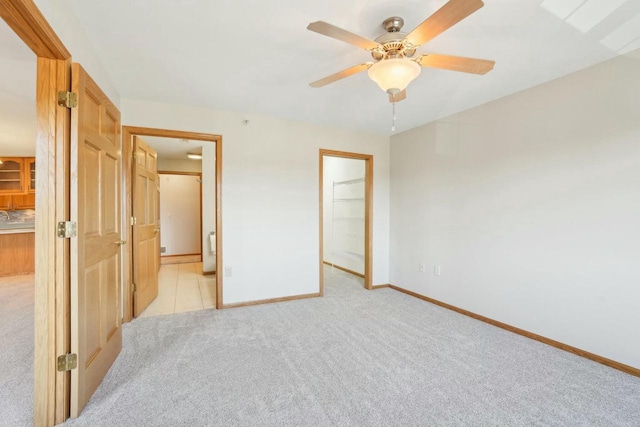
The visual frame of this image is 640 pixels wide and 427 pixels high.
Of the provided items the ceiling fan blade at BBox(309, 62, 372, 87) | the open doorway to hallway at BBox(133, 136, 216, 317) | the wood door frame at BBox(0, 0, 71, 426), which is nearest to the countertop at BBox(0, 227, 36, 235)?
the open doorway to hallway at BBox(133, 136, 216, 317)

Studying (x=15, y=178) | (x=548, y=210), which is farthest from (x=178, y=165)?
(x=548, y=210)

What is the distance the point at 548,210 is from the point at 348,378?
7.38 feet

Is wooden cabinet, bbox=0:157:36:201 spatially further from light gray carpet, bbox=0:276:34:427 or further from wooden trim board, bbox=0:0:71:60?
wooden trim board, bbox=0:0:71:60

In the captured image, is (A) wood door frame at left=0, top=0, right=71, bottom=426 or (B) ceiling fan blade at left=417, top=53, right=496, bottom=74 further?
(B) ceiling fan blade at left=417, top=53, right=496, bottom=74

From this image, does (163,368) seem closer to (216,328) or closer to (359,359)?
(216,328)

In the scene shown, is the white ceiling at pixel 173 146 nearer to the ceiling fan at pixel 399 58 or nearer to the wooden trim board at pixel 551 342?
the ceiling fan at pixel 399 58

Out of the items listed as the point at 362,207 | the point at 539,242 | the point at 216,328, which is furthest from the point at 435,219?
the point at 216,328

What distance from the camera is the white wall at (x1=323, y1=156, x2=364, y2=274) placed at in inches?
197

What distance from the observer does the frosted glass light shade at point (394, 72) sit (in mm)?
1626

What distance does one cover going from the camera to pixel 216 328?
276 cm

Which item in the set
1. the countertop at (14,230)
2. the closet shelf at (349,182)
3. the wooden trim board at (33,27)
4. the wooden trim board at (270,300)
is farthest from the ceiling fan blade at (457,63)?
the countertop at (14,230)

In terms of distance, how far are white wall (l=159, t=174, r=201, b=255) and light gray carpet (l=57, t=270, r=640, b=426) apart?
4.21 meters

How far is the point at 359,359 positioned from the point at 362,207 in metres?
3.00

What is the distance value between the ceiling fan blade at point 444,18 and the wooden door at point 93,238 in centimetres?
186
